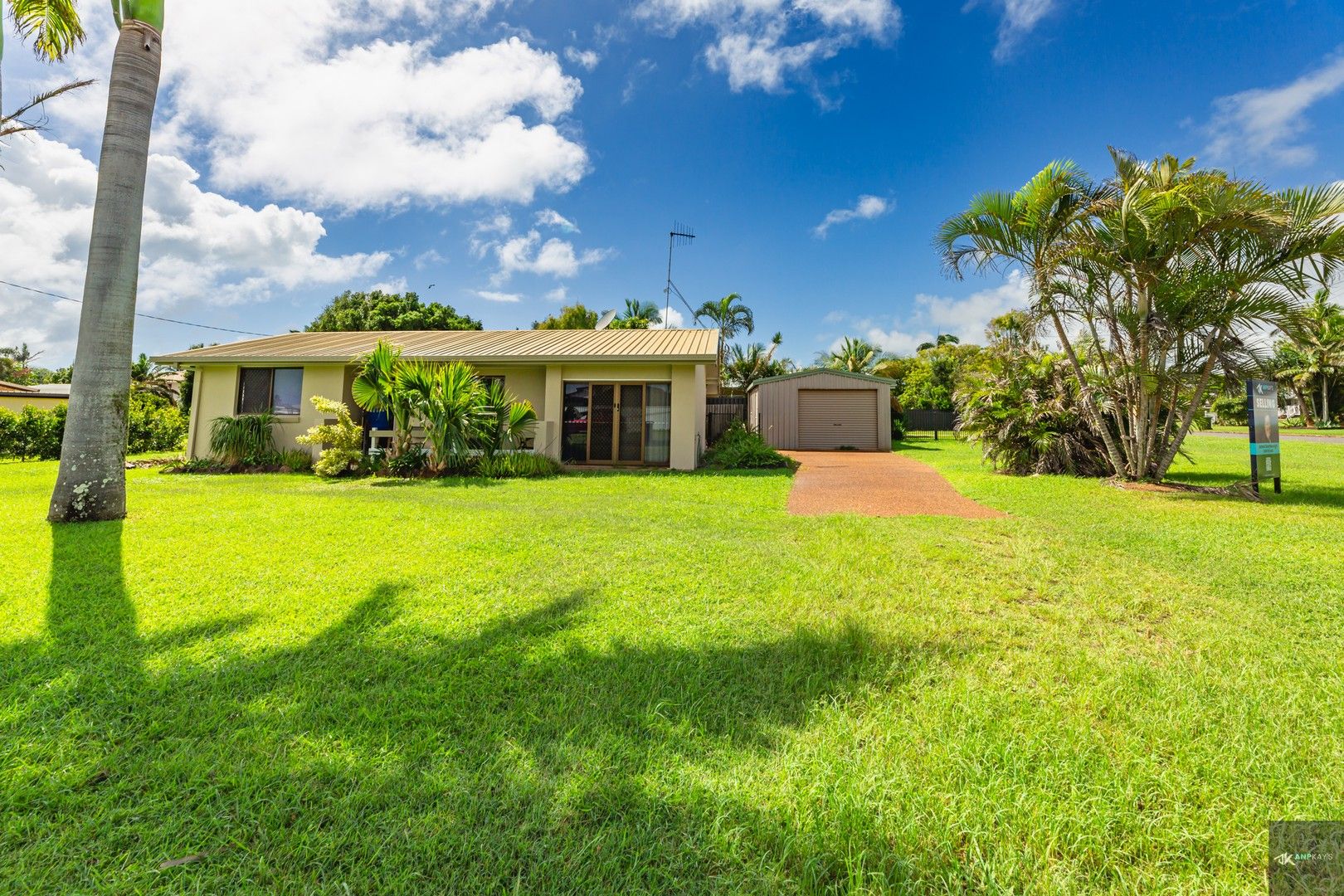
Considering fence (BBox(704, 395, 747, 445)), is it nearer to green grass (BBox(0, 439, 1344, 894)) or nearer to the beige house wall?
the beige house wall

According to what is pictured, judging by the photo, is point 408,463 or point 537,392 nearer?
point 408,463

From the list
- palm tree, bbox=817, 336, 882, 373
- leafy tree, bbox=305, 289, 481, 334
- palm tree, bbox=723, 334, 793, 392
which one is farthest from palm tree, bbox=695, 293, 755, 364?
leafy tree, bbox=305, 289, 481, 334

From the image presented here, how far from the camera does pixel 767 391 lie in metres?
19.5

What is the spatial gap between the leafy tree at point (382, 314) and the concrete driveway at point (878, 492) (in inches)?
1107

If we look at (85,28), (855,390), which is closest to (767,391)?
(855,390)

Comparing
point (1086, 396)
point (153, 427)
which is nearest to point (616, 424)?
A: point (1086, 396)

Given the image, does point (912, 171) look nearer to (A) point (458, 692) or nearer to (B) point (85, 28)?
(A) point (458, 692)

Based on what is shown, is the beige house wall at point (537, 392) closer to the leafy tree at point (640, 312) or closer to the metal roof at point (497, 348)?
the metal roof at point (497, 348)

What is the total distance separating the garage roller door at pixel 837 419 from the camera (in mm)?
19062

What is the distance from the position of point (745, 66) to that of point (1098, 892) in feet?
45.6

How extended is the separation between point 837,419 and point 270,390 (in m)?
17.4

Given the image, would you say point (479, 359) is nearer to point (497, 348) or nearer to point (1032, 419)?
point (497, 348)

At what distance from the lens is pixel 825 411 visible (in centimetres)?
1927

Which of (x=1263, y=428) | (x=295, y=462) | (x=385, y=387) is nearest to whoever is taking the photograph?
(x=1263, y=428)
